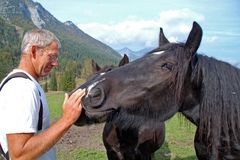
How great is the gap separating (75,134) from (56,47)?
13.6 metres

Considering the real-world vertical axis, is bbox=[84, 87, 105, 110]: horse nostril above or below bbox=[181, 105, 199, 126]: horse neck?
above

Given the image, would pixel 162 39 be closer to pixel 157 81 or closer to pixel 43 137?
pixel 157 81

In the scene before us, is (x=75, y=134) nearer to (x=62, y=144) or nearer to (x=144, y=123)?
(x=62, y=144)

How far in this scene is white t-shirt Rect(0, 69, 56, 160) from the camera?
127 inches

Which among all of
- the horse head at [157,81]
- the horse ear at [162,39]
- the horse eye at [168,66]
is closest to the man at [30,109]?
the horse head at [157,81]

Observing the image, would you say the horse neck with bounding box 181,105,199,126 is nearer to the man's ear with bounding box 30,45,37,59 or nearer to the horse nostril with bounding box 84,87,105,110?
the horse nostril with bounding box 84,87,105,110

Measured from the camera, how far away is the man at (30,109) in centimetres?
322

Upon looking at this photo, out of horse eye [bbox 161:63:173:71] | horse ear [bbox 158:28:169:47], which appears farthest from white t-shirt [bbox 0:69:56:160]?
horse ear [bbox 158:28:169:47]

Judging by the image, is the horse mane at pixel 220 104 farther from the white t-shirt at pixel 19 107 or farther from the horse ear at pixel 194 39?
the white t-shirt at pixel 19 107

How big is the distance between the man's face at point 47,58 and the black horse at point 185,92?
0.38 m

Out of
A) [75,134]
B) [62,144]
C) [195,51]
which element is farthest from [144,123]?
[75,134]

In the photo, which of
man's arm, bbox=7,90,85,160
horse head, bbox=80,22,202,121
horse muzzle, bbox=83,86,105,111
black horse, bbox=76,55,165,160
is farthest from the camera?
black horse, bbox=76,55,165,160

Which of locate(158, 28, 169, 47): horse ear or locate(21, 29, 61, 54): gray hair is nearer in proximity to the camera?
locate(21, 29, 61, 54): gray hair

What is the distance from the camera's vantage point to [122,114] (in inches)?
146
